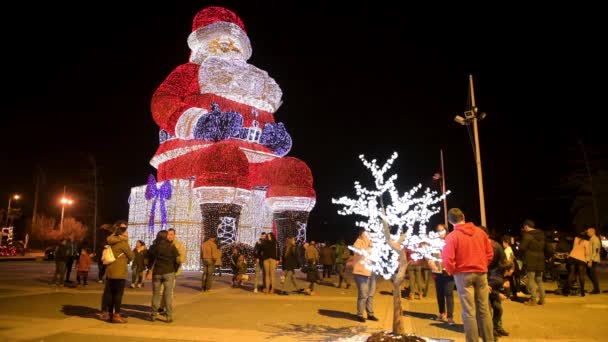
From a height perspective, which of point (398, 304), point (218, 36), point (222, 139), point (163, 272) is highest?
point (218, 36)

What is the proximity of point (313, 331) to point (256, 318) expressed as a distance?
1.62m

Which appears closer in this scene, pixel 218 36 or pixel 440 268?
pixel 440 268

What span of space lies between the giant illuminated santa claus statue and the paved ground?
7579 millimetres

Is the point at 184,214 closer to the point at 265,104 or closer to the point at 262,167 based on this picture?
the point at 262,167

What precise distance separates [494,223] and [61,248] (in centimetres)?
3511

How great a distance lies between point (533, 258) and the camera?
31.7ft

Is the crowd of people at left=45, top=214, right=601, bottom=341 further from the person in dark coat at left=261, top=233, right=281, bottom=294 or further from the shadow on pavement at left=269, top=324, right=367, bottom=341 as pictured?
the shadow on pavement at left=269, top=324, right=367, bottom=341

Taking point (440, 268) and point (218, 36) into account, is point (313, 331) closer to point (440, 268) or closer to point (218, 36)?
point (440, 268)

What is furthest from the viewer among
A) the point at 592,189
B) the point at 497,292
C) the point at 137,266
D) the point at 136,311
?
the point at 592,189

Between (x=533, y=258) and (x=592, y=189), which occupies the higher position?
(x=592, y=189)

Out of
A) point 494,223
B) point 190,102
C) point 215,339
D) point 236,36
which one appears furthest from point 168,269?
point 494,223

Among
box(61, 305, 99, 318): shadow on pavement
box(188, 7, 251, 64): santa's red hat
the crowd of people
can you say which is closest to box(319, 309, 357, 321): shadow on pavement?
the crowd of people

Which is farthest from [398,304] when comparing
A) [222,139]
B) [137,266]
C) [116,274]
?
[222,139]

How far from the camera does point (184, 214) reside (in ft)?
63.0
